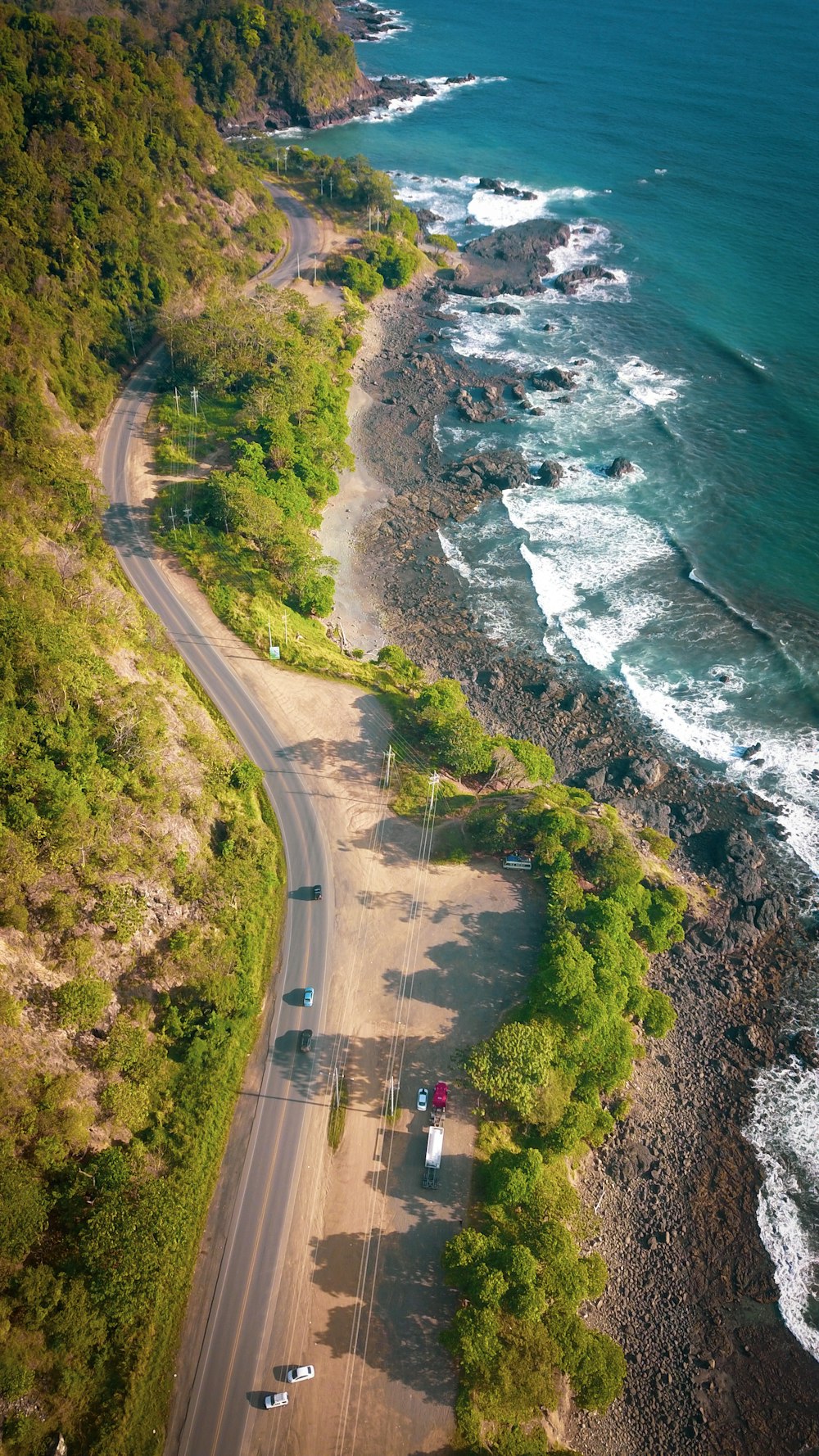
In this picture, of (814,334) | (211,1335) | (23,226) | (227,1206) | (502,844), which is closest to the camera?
(211,1335)

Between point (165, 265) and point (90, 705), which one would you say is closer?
point (90, 705)

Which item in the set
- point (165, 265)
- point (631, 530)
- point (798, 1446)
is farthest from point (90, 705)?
point (165, 265)

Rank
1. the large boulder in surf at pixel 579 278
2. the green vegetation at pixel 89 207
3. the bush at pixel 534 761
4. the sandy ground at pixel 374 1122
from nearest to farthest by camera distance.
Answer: the sandy ground at pixel 374 1122
the bush at pixel 534 761
the green vegetation at pixel 89 207
the large boulder in surf at pixel 579 278

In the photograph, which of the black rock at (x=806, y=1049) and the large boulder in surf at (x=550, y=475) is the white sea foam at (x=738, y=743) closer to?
the black rock at (x=806, y=1049)

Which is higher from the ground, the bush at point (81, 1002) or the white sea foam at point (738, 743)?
the white sea foam at point (738, 743)

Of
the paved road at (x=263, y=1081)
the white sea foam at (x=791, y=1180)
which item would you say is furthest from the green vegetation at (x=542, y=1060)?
the paved road at (x=263, y=1081)

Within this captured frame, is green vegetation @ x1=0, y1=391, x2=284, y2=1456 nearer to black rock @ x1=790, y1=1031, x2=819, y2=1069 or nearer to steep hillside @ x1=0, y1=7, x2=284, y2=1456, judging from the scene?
steep hillside @ x1=0, y1=7, x2=284, y2=1456

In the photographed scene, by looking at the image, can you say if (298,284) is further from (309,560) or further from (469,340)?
(309,560)
